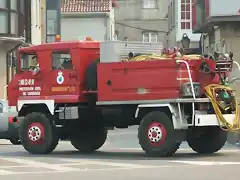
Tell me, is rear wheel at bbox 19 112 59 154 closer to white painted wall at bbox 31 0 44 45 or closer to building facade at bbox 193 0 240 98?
building facade at bbox 193 0 240 98

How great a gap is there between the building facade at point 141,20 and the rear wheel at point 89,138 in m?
48.9

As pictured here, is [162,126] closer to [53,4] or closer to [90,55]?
[90,55]

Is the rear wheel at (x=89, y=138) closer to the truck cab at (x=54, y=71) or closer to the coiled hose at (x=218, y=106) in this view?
the truck cab at (x=54, y=71)

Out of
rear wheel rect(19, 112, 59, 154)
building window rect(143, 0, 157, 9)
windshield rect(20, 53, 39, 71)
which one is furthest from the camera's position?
building window rect(143, 0, 157, 9)

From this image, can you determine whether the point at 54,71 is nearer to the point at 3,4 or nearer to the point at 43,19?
the point at 3,4

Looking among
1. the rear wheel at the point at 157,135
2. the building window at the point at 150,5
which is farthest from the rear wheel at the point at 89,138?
the building window at the point at 150,5

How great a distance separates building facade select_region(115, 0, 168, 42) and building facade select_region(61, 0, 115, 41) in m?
14.2

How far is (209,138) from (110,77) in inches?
111

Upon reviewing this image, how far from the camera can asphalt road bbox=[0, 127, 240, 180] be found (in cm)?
1203

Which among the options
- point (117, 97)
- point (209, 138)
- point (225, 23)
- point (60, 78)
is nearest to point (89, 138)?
point (60, 78)

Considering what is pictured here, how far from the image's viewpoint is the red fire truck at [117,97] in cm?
1463

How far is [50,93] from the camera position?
16.5 metres

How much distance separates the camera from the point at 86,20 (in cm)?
5284

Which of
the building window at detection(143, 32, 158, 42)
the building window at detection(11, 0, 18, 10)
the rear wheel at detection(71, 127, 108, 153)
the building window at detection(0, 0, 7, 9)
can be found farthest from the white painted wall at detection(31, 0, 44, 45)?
the building window at detection(143, 32, 158, 42)
